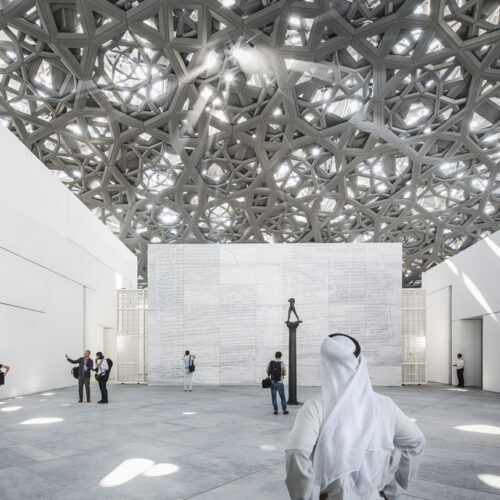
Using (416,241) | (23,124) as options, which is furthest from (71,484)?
(416,241)

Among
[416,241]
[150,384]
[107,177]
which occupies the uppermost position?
[107,177]

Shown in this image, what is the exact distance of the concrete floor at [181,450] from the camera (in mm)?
5145

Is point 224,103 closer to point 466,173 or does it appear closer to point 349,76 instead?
point 349,76

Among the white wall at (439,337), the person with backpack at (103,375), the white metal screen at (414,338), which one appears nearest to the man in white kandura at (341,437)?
the person with backpack at (103,375)

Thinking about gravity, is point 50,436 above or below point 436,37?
below

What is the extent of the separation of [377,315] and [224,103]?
639 inches

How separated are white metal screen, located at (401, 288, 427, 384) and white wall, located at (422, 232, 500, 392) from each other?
5.86 feet

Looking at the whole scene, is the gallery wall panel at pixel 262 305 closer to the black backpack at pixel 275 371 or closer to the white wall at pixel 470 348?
the white wall at pixel 470 348

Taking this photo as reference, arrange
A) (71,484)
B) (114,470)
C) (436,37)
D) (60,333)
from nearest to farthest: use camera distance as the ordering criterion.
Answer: (71,484) < (114,470) < (60,333) < (436,37)

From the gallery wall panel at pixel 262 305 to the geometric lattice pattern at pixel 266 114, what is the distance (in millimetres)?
11607

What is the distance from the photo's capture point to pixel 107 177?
3234cm

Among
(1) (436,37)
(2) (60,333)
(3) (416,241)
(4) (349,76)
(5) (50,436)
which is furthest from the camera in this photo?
(3) (416,241)

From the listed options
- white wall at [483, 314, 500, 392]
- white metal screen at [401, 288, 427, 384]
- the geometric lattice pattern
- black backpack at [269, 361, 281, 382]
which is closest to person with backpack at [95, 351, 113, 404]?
black backpack at [269, 361, 281, 382]

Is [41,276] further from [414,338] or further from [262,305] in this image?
[414,338]
